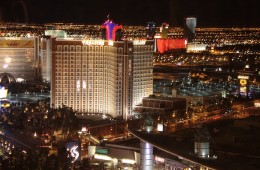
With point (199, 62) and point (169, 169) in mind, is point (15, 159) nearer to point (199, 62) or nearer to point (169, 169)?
point (169, 169)

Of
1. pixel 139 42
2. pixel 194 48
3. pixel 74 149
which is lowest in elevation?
pixel 74 149

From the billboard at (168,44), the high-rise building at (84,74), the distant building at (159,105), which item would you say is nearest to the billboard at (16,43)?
the high-rise building at (84,74)

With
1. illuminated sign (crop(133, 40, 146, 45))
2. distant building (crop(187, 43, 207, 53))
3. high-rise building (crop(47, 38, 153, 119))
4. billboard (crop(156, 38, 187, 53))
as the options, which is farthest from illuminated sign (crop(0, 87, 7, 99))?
distant building (crop(187, 43, 207, 53))

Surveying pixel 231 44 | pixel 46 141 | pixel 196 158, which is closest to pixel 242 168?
pixel 196 158

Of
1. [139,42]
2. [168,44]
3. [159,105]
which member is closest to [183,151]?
[159,105]

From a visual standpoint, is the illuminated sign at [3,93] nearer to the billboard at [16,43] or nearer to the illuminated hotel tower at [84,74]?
the illuminated hotel tower at [84,74]

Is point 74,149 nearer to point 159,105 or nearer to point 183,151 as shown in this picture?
point 183,151

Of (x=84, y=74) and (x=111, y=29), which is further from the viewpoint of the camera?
(x=84, y=74)

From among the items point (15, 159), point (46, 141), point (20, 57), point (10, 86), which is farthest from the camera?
point (20, 57)
